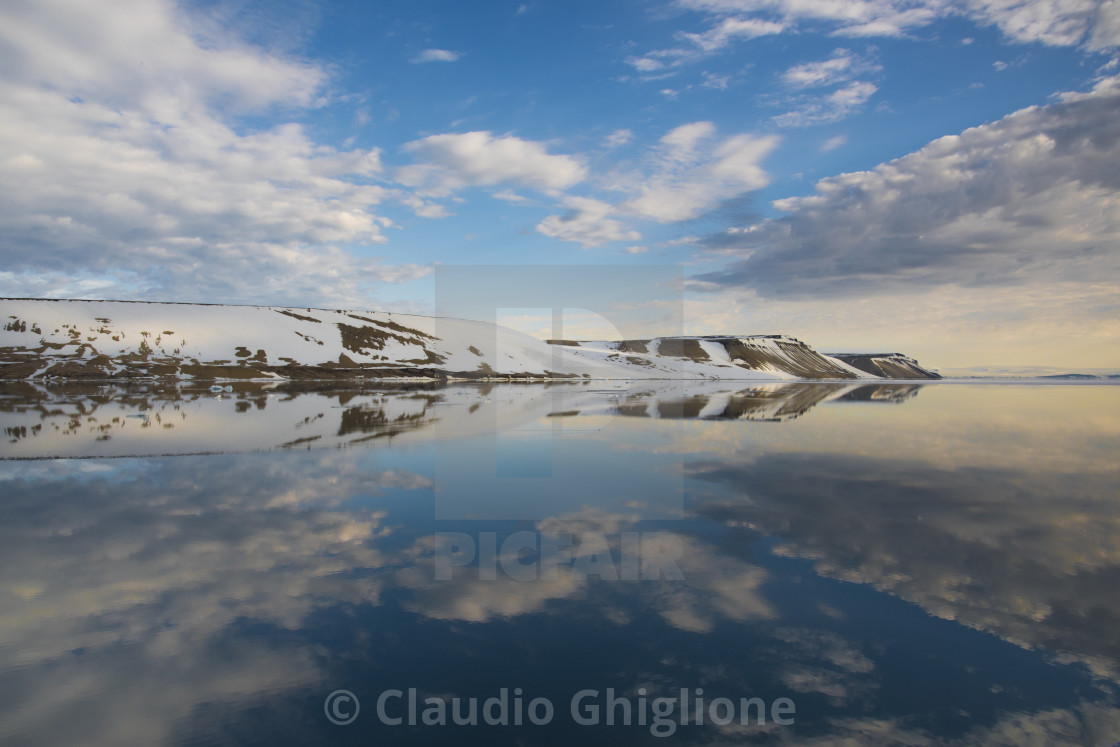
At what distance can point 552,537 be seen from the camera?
10039 mm

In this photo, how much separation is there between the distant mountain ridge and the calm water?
9308cm

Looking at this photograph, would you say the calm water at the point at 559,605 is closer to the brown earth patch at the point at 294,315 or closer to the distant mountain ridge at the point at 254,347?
the distant mountain ridge at the point at 254,347

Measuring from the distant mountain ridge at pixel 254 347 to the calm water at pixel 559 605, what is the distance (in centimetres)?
9308

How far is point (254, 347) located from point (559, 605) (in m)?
120

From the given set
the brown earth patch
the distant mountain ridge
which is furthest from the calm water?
the brown earth patch

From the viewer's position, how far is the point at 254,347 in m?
111

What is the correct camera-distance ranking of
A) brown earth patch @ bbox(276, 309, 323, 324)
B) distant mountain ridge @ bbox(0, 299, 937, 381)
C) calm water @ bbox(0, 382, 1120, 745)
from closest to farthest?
calm water @ bbox(0, 382, 1120, 745) → distant mountain ridge @ bbox(0, 299, 937, 381) → brown earth patch @ bbox(276, 309, 323, 324)

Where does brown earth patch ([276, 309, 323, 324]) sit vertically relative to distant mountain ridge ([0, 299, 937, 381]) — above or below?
above

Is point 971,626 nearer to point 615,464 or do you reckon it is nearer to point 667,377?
point 615,464

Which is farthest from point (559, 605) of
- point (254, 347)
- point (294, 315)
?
point (294, 315)

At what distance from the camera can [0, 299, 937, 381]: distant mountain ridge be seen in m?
92.2

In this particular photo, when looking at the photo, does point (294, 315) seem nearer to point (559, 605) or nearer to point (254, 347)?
point (254, 347)

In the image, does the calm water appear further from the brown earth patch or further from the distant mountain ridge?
the brown earth patch

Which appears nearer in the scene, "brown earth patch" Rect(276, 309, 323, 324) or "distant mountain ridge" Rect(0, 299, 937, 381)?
"distant mountain ridge" Rect(0, 299, 937, 381)
